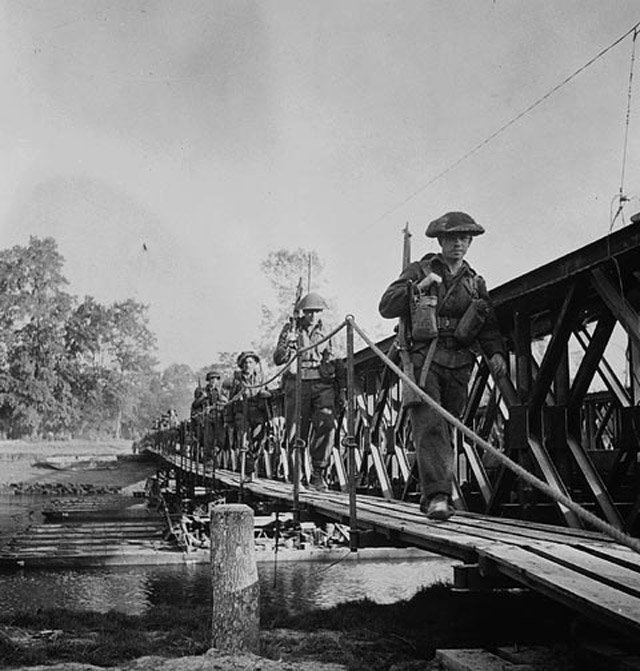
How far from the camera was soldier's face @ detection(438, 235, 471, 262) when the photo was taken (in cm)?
661

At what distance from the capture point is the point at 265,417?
15906 millimetres

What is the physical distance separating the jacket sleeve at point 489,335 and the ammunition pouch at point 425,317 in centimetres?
35

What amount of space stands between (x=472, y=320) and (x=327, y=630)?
349cm

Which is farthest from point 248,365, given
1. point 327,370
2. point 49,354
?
point 49,354

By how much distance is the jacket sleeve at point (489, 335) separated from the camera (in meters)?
6.58

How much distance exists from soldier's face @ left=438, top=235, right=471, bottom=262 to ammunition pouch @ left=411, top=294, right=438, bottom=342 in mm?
334

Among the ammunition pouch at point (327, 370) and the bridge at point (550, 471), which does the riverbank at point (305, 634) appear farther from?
the ammunition pouch at point (327, 370)

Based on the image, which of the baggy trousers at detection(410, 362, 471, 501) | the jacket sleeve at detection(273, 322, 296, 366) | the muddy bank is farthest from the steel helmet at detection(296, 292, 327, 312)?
the muddy bank

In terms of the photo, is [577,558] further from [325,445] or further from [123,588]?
[123,588]

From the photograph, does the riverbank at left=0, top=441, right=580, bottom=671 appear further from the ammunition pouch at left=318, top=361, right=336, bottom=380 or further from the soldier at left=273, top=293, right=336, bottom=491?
the ammunition pouch at left=318, top=361, right=336, bottom=380

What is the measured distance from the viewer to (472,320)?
21.1 feet

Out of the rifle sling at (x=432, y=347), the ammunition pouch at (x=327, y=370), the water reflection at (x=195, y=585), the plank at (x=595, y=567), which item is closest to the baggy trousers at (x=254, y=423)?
the water reflection at (x=195, y=585)

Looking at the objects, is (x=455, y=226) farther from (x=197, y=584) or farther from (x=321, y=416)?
(x=197, y=584)

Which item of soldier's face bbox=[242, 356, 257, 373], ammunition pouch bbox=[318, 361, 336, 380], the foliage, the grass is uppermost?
the foliage
